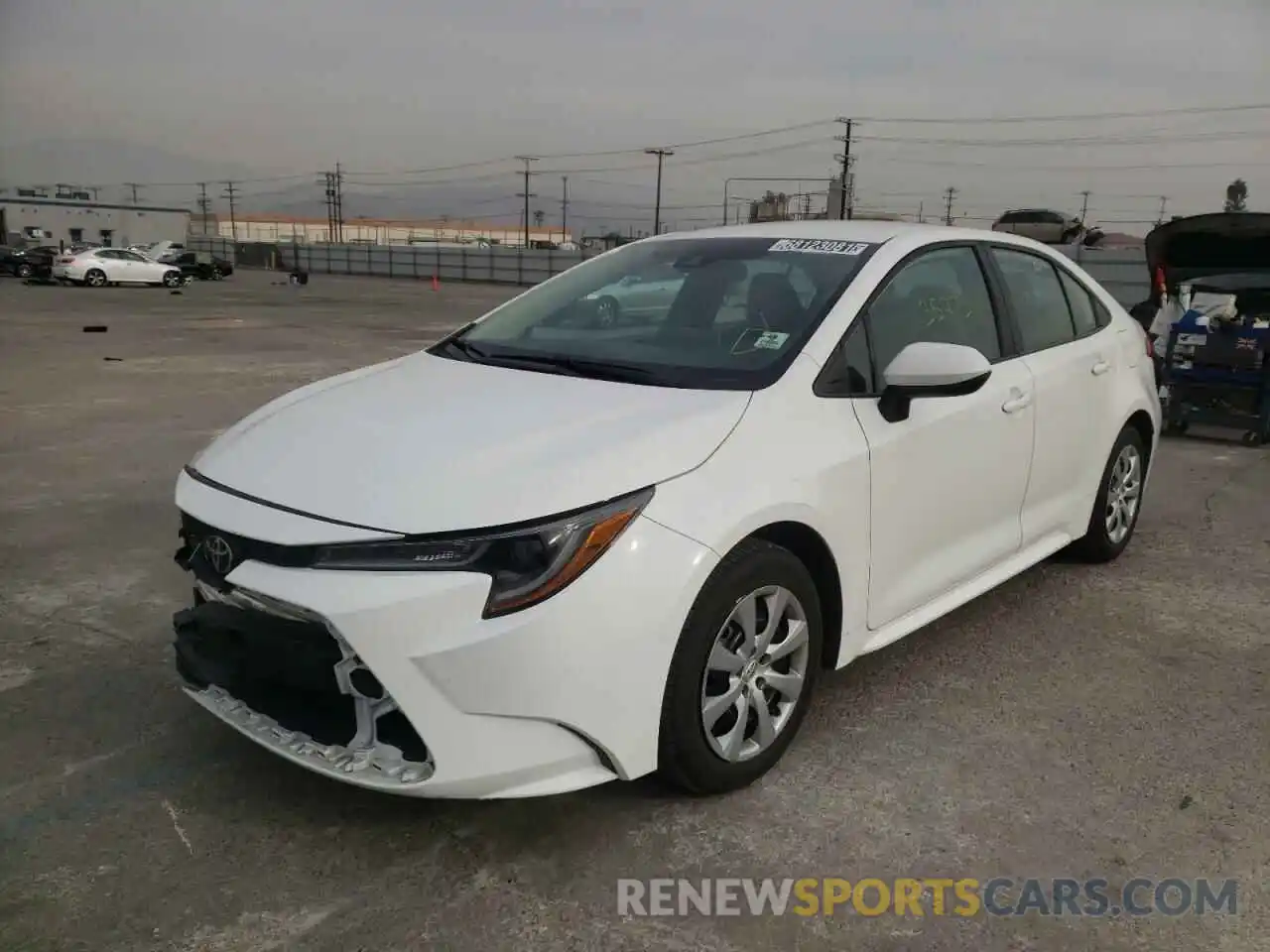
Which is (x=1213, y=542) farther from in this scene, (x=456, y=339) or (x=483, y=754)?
(x=483, y=754)

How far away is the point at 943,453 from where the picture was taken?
3414 mm

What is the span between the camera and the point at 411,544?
7.80ft

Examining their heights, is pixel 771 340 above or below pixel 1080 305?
below

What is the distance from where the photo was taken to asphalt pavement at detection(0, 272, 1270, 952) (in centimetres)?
238

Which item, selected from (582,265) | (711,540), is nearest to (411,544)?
(711,540)

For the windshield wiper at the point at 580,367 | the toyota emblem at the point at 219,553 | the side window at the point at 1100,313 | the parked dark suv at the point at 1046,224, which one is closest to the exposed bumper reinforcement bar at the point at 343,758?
the toyota emblem at the point at 219,553

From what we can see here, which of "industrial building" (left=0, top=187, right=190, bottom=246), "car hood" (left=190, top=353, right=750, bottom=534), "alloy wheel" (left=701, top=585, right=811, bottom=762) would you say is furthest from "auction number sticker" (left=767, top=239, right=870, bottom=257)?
"industrial building" (left=0, top=187, right=190, bottom=246)

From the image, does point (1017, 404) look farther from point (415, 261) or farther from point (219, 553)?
point (415, 261)

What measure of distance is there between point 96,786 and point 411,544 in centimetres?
136

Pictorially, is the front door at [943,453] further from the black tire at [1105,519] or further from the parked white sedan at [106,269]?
the parked white sedan at [106,269]

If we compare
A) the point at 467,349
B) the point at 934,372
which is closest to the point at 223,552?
the point at 467,349

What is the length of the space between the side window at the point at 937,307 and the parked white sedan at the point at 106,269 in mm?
34104

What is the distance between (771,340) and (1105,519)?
242cm

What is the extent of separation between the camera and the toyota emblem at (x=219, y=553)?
2579 mm
